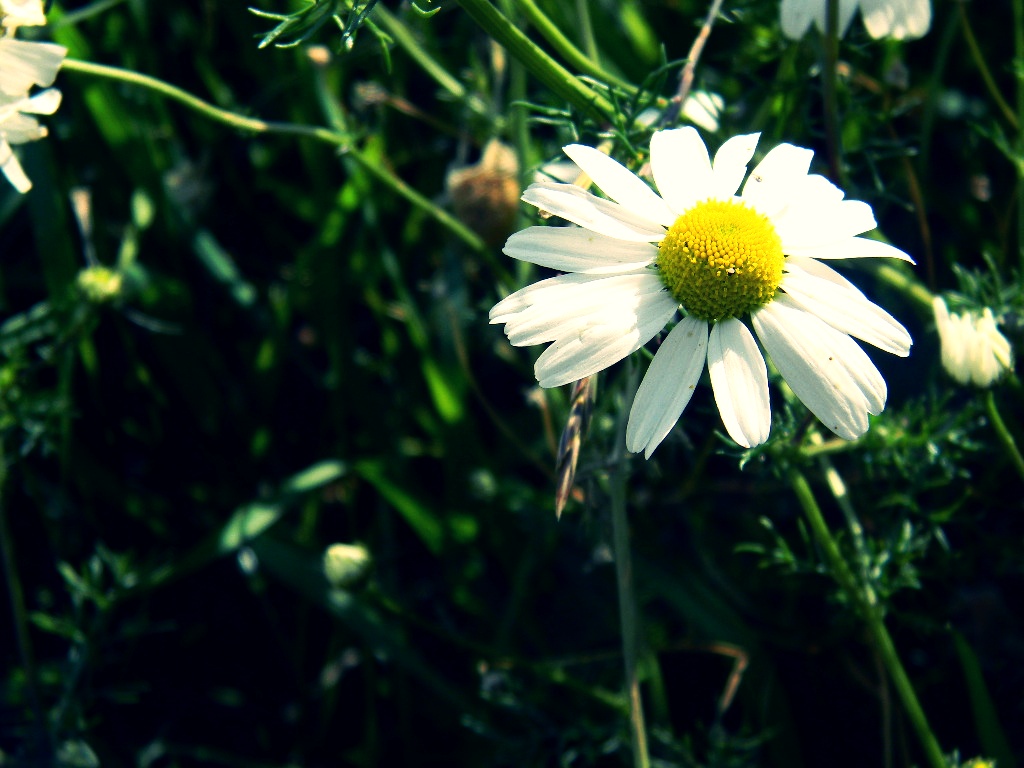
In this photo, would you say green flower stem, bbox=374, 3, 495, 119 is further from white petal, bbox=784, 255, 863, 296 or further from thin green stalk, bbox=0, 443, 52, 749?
thin green stalk, bbox=0, 443, 52, 749

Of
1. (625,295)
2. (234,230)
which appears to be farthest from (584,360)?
(234,230)

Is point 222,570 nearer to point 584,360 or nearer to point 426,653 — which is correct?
point 426,653

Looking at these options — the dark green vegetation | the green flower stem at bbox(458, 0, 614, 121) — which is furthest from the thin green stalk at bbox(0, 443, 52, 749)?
the green flower stem at bbox(458, 0, 614, 121)

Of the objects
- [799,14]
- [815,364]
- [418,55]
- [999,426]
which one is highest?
[418,55]

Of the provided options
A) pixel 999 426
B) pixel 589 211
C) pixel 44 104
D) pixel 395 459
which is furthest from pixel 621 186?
pixel 395 459

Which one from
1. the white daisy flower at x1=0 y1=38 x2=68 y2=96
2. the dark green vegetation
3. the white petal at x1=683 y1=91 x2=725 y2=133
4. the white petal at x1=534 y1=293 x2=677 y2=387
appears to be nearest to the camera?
the white petal at x1=534 y1=293 x2=677 y2=387

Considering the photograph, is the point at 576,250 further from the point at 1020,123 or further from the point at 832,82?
the point at 1020,123
